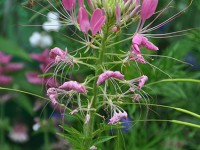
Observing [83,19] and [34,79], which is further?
[34,79]

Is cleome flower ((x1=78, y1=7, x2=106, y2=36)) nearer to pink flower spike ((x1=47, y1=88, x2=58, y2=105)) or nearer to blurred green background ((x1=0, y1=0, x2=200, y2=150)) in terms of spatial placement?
pink flower spike ((x1=47, y1=88, x2=58, y2=105))

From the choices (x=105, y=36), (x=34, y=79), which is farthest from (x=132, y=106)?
(x=105, y=36)

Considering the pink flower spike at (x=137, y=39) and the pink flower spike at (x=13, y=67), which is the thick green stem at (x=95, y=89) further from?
the pink flower spike at (x=13, y=67)

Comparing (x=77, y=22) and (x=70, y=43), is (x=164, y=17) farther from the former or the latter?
(x=77, y=22)

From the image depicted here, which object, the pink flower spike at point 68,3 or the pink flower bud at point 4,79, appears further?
the pink flower bud at point 4,79

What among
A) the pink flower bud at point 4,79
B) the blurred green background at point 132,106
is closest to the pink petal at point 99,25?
the blurred green background at point 132,106

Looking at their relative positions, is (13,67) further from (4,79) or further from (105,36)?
(105,36)

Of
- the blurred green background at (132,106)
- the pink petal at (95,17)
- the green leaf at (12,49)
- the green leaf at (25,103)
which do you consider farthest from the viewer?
the green leaf at (25,103)

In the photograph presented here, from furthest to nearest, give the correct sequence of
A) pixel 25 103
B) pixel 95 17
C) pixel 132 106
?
pixel 25 103 → pixel 132 106 → pixel 95 17

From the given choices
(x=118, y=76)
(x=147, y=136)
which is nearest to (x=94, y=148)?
(x=118, y=76)
